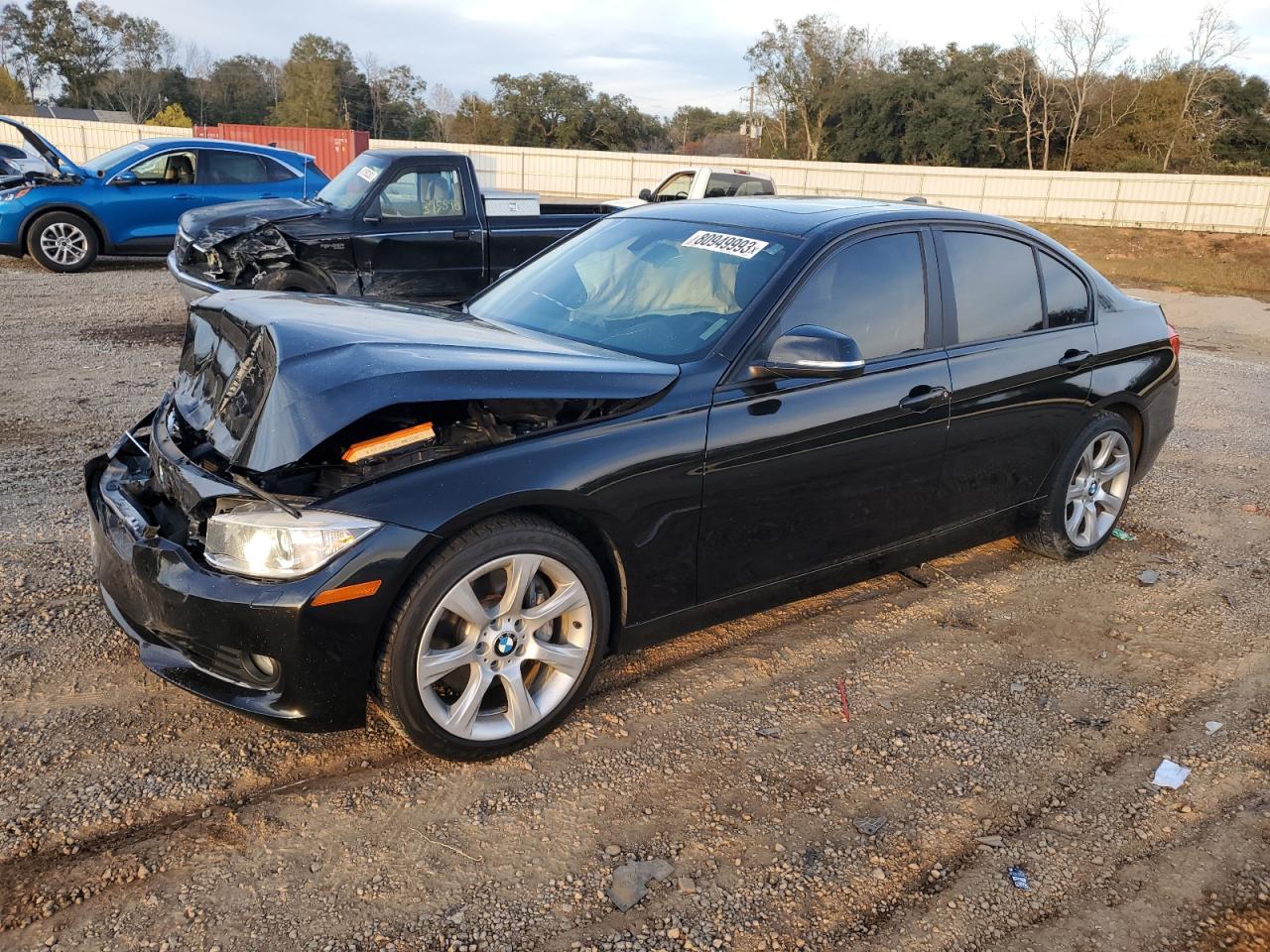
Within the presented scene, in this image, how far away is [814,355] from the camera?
325cm

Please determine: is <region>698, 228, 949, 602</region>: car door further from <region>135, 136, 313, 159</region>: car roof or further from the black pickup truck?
<region>135, 136, 313, 159</region>: car roof

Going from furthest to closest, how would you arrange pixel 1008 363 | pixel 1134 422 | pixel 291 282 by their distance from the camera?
pixel 291 282, pixel 1134 422, pixel 1008 363

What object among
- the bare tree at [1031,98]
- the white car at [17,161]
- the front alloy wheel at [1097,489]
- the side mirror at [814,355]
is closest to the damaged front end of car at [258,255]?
the side mirror at [814,355]

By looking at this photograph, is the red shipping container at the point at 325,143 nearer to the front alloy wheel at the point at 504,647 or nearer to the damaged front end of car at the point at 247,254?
the damaged front end of car at the point at 247,254

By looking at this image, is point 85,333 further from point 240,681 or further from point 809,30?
point 809,30

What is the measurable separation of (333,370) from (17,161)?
57.0 feet

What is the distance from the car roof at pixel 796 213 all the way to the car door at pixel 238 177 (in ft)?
32.9

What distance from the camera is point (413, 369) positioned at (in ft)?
9.28

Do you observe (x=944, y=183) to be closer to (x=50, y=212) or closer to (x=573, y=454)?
(x=50, y=212)

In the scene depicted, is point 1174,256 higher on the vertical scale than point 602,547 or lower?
lower

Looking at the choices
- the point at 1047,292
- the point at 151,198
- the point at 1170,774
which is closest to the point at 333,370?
the point at 1170,774

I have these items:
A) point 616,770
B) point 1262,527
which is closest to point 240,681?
point 616,770

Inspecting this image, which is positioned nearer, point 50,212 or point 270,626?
point 270,626

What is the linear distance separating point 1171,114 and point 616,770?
164ft
